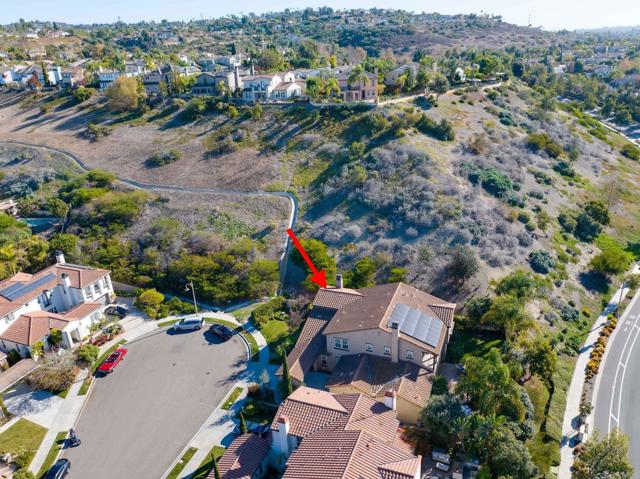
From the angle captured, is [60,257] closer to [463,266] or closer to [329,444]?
[329,444]

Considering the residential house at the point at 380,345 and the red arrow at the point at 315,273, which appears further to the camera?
the red arrow at the point at 315,273

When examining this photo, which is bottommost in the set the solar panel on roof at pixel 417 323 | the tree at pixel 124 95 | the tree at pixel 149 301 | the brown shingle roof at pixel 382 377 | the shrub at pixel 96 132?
the tree at pixel 149 301

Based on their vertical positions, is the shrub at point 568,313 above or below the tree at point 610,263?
below

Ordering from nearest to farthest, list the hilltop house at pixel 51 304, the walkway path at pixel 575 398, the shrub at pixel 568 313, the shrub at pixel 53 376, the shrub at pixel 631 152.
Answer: the walkway path at pixel 575 398
the shrub at pixel 53 376
the hilltop house at pixel 51 304
the shrub at pixel 568 313
the shrub at pixel 631 152

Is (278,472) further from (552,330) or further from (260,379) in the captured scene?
(552,330)

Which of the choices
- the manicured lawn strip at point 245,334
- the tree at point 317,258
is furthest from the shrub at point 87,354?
the tree at point 317,258

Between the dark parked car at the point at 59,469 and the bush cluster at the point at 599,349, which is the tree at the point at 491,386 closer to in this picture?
the bush cluster at the point at 599,349

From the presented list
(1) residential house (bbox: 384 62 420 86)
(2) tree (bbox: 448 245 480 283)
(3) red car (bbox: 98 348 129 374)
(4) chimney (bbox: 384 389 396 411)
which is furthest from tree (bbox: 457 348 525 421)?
(1) residential house (bbox: 384 62 420 86)
